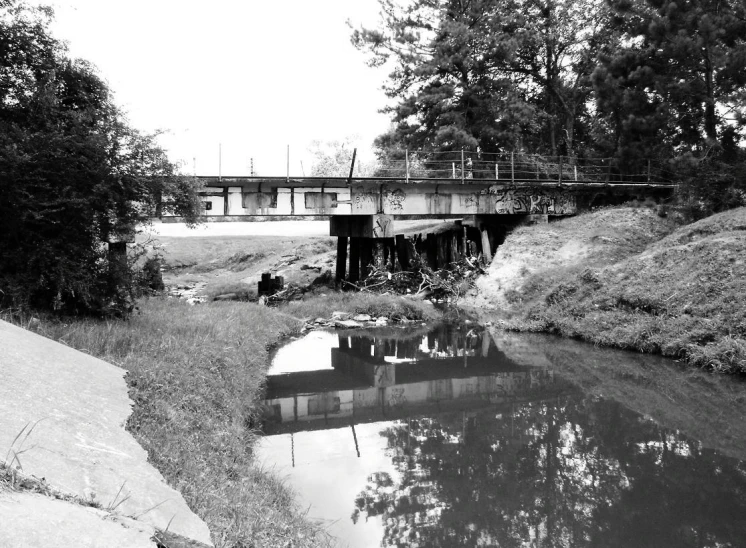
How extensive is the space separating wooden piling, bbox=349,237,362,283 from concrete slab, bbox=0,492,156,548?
18246mm

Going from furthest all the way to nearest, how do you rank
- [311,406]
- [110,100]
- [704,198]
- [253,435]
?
[704,198] → [110,100] → [311,406] → [253,435]

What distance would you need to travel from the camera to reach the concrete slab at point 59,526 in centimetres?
214

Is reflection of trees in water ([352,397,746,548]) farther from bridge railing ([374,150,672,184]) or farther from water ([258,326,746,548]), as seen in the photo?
bridge railing ([374,150,672,184])

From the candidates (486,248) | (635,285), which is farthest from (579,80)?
(635,285)

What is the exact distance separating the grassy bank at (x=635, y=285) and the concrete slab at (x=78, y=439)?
9.83 m

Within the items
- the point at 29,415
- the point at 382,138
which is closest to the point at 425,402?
the point at 29,415

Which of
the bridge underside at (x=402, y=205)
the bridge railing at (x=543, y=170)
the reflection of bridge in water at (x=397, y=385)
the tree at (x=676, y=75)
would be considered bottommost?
the reflection of bridge in water at (x=397, y=385)

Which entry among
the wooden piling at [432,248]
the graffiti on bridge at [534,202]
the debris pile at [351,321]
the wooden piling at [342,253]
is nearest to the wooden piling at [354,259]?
the wooden piling at [342,253]

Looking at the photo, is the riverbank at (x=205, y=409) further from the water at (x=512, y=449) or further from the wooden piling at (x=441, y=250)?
the wooden piling at (x=441, y=250)

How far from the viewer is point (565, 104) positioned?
3039cm

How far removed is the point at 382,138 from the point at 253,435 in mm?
25010

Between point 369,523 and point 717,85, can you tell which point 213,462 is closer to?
point 369,523

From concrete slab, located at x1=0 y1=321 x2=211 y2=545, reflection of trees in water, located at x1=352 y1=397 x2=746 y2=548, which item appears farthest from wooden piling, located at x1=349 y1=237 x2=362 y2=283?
concrete slab, located at x1=0 y1=321 x2=211 y2=545

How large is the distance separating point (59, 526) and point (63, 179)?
296 inches
